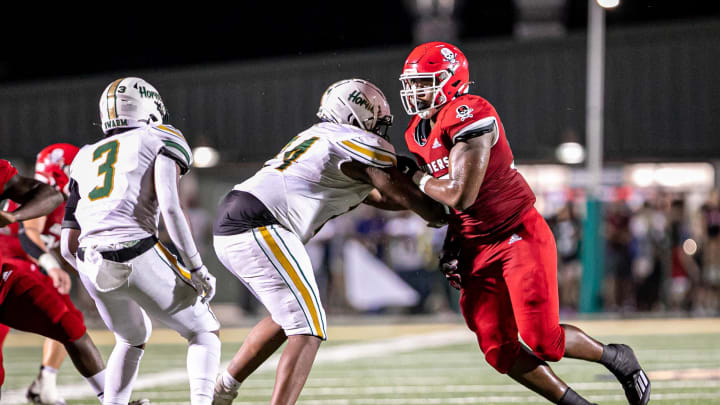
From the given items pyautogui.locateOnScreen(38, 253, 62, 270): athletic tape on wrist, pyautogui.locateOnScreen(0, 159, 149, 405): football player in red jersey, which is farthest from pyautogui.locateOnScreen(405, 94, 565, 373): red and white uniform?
pyautogui.locateOnScreen(38, 253, 62, 270): athletic tape on wrist

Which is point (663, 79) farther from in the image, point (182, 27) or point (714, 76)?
point (182, 27)

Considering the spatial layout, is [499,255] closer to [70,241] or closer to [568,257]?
[70,241]

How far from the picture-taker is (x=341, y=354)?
8742 mm

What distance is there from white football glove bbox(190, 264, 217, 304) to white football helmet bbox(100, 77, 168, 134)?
2.38 feet

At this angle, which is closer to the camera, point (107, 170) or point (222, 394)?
point (107, 170)

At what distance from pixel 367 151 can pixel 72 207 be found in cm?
139

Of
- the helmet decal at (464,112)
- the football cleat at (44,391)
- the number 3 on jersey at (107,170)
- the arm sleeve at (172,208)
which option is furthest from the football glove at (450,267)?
the football cleat at (44,391)

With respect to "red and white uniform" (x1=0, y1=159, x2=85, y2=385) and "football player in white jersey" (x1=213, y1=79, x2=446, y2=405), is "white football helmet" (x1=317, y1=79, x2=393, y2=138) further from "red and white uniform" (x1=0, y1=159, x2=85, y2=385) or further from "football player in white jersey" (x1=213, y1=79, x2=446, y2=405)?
"red and white uniform" (x1=0, y1=159, x2=85, y2=385)

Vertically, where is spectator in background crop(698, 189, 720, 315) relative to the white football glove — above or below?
below

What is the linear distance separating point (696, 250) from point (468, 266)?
918 cm

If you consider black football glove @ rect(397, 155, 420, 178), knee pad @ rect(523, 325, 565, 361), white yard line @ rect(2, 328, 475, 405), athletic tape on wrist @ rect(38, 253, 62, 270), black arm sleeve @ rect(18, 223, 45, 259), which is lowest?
white yard line @ rect(2, 328, 475, 405)

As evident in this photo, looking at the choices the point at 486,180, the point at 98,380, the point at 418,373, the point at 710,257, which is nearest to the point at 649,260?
the point at 710,257

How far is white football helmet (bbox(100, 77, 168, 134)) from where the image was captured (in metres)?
4.23

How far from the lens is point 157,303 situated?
407 centimetres
